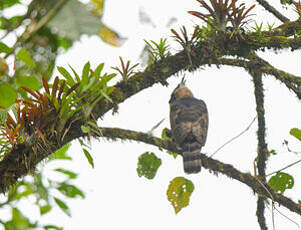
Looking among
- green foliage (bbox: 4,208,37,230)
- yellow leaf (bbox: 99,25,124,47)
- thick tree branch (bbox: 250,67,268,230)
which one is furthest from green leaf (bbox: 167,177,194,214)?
yellow leaf (bbox: 99,25,124,47)

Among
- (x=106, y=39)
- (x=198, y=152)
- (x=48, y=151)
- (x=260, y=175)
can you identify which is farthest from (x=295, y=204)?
(x=106, y=39)

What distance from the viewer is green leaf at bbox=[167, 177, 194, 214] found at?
3.08 metres

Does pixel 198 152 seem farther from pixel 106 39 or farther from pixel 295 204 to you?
pixel 106 39

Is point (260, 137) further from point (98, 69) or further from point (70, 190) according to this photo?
point (70, 190)

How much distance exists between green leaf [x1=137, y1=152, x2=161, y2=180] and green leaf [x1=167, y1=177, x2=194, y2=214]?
0.65 feet

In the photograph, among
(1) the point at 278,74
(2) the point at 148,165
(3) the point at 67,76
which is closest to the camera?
(3) the point at 67,76

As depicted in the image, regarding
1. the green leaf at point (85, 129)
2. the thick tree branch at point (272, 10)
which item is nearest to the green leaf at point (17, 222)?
the green leaf at point (85, 129)

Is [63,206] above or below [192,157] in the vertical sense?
below

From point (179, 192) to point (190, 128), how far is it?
1206mm

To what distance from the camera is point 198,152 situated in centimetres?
376

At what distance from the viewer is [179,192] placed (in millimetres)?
3107

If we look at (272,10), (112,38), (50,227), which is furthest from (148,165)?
(112,38)

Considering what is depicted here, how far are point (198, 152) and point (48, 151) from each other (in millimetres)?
1859

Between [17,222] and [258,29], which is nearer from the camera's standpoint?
[17,222]
